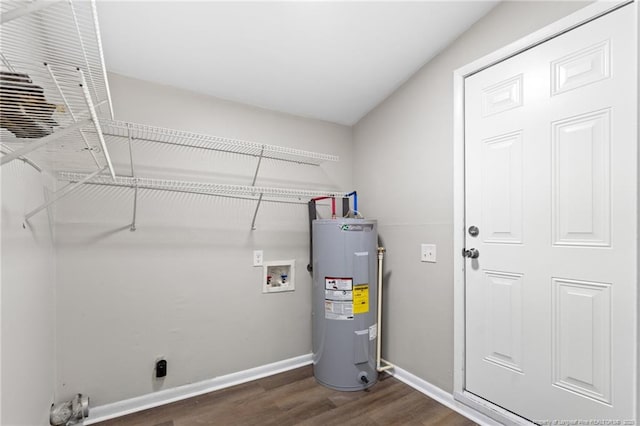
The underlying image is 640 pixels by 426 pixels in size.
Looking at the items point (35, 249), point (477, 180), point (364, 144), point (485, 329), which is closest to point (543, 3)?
point (477, 180)

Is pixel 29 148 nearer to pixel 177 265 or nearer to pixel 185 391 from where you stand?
pixel 177 265

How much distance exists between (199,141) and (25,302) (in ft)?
3.89

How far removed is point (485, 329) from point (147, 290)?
206 cm

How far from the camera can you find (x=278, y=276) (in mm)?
2428

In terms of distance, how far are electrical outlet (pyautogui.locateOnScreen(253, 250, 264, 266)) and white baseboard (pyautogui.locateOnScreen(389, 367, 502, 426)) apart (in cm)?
130

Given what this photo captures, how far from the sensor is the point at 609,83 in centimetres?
135

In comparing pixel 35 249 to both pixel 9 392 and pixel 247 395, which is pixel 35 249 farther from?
pixel 247 395

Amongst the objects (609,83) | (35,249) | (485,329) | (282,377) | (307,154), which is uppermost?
(609,83)

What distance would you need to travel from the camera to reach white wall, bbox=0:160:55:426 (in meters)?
1.04

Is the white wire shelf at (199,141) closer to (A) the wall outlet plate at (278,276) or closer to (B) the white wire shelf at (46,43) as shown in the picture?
(B) the white wire shelf at (46,43)

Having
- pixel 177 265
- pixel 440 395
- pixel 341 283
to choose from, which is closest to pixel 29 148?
pixel 177 265

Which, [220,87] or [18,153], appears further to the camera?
[220,87]

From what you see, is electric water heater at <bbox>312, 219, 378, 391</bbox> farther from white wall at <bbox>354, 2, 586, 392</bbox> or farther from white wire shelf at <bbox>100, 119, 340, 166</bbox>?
white wire shelf at <bbox>100, 119, 340, 166</bbox>

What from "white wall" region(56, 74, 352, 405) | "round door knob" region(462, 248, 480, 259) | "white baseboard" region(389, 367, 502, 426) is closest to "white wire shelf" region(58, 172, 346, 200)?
"white wall" region(56, 74, 352, 405)
